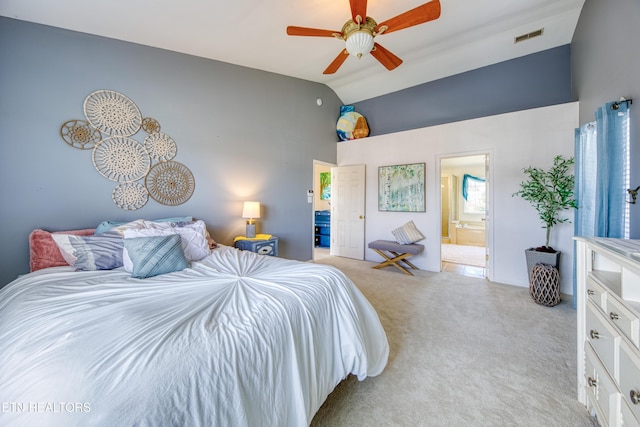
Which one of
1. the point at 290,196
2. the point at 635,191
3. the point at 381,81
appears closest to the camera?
the point at 635,191

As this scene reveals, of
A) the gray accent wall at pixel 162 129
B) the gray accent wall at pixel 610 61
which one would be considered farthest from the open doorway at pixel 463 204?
the gray accent wall at pixel 162 129

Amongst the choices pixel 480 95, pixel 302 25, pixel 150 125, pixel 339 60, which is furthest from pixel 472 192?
pixel 150 125

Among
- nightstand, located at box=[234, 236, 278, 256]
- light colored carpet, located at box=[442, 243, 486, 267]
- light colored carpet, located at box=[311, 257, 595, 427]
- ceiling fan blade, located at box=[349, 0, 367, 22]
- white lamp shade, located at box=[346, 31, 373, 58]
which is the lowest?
light colored carpet, located at box=[311, 257, 595, 427]

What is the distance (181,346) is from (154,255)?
119 cm

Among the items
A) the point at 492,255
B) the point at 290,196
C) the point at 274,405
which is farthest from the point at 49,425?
the point at 492,255

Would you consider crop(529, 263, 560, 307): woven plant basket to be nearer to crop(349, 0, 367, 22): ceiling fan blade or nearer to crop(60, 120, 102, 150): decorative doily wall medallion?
crop(349, 0, 367, 22): ceiling fan blade

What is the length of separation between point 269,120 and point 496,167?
3.64 meters

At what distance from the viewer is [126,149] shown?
8.65 feet

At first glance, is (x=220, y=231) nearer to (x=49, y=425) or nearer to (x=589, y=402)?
(x=49, y=425)

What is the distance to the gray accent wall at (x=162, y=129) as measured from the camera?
85.4 inches

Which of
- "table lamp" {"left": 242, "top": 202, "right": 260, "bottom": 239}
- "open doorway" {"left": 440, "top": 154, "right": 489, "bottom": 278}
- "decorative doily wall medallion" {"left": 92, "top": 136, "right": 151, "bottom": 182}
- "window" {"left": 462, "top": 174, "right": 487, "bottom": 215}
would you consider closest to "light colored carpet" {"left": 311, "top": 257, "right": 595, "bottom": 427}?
"table lamp" {"left": 242, "top": 202, "right": 260, "bottom": 239}

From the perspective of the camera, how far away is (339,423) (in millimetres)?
1396

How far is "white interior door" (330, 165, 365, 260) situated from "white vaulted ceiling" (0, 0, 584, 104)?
1.96 meters

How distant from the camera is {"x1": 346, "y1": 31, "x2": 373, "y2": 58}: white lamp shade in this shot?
2016 mm
